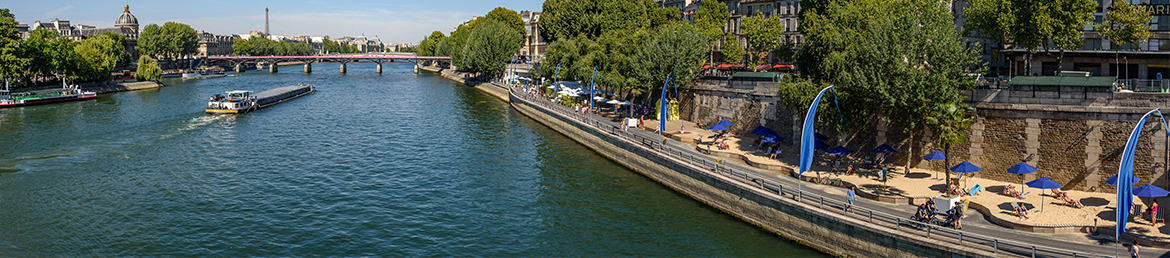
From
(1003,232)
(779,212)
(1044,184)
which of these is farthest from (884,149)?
(1003,232)

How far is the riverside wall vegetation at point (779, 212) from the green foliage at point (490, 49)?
243 feet

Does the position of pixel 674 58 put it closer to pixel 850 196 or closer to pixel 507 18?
pixel 850 196

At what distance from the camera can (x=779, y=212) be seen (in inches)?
1281

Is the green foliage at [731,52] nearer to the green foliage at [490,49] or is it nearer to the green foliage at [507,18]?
the green foliage at [490,49]

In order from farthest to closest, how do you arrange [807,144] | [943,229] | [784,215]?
[807,144]
[784,215]
[943,229]

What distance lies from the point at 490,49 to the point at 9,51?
63467 millimetres

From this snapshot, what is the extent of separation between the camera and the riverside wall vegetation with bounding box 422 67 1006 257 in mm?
26750

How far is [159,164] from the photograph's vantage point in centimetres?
5025

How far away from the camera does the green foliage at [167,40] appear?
181250 millimetres

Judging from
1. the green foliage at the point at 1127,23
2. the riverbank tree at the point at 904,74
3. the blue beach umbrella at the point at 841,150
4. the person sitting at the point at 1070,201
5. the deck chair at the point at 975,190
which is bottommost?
the person sitting at the point at 1070,201

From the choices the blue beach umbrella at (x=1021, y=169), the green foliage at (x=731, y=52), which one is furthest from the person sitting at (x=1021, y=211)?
the green foliage at (x=731, y=52)

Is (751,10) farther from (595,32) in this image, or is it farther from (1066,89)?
(1066,89)

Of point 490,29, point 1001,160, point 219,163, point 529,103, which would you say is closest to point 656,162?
point 1001,160

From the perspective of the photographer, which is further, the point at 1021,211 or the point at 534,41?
the point at 534,41
